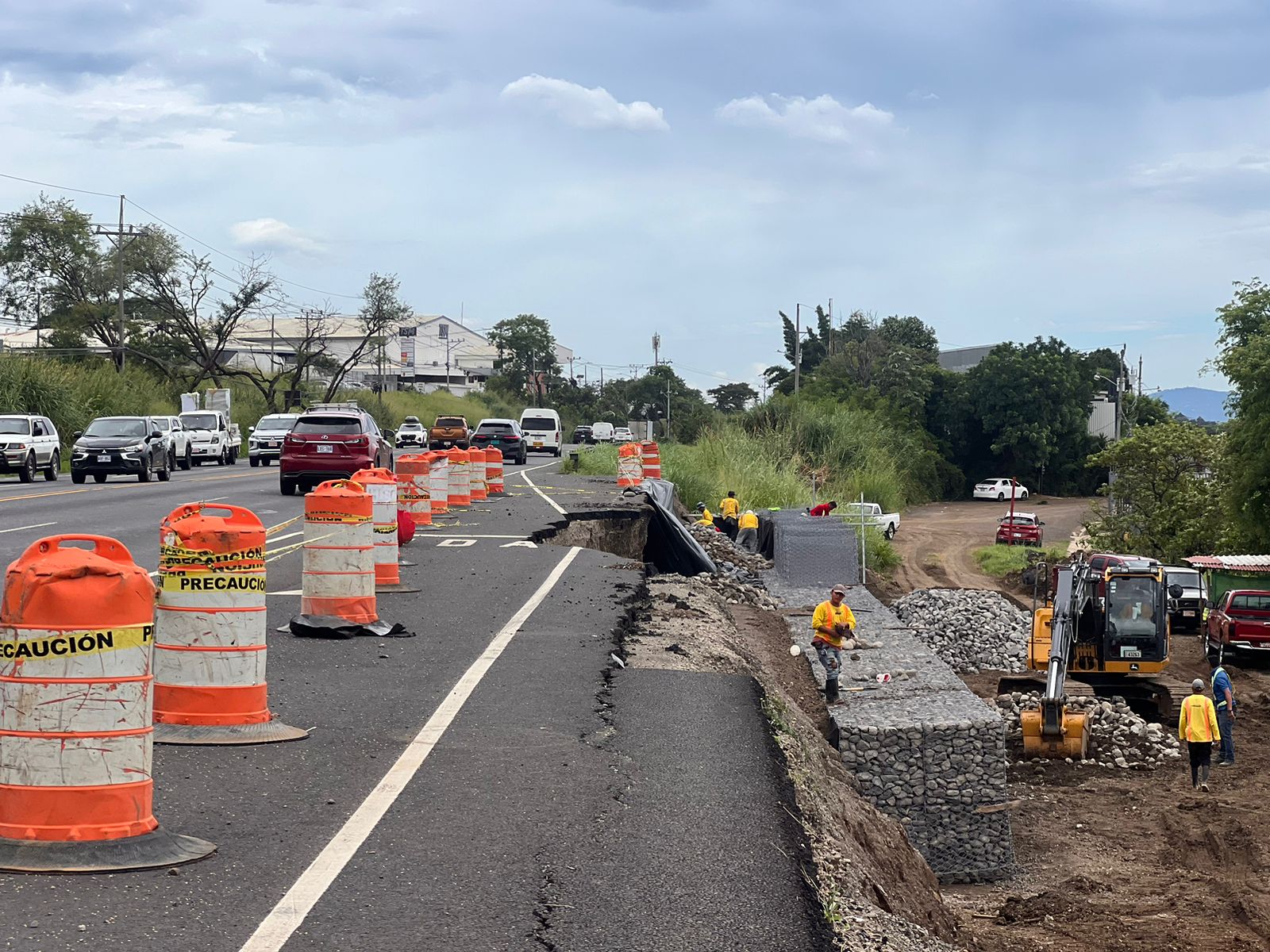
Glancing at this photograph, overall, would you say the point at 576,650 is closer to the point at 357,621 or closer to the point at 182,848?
the point at 357,621

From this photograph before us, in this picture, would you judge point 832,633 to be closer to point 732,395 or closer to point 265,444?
point 265,444

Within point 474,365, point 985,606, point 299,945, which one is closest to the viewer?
point 299,945

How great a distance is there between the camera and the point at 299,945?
509cm

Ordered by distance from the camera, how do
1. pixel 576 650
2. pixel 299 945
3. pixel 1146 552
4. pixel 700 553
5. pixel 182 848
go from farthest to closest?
pixel 1146 552 < pixel 700 553 < pixel 576 650 < pixel 182 848 < pixel 299 945

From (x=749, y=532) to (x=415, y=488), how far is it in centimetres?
1843

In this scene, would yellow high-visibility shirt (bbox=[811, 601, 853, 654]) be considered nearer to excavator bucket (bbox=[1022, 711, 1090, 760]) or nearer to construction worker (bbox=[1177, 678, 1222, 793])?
construction worker (bbox=[1177, 678, 1222, 793])

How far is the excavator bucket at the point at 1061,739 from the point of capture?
936 inches

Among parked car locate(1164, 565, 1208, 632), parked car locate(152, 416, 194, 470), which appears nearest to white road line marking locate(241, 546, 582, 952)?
parked car locate(1164, 565, 1208, 632)

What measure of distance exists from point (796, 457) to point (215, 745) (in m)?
49.2

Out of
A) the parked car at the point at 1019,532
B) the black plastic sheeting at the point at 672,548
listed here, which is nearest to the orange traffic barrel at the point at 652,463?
the black plastic sheeting at the point at 672,548

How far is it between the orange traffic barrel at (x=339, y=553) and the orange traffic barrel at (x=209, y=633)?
3.63m

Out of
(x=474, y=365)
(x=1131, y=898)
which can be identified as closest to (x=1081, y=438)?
(x=1131, y=898)

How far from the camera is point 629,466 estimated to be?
118ft

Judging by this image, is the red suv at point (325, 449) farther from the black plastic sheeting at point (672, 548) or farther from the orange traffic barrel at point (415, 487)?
the black plastic sheeting at point (672, 548)
